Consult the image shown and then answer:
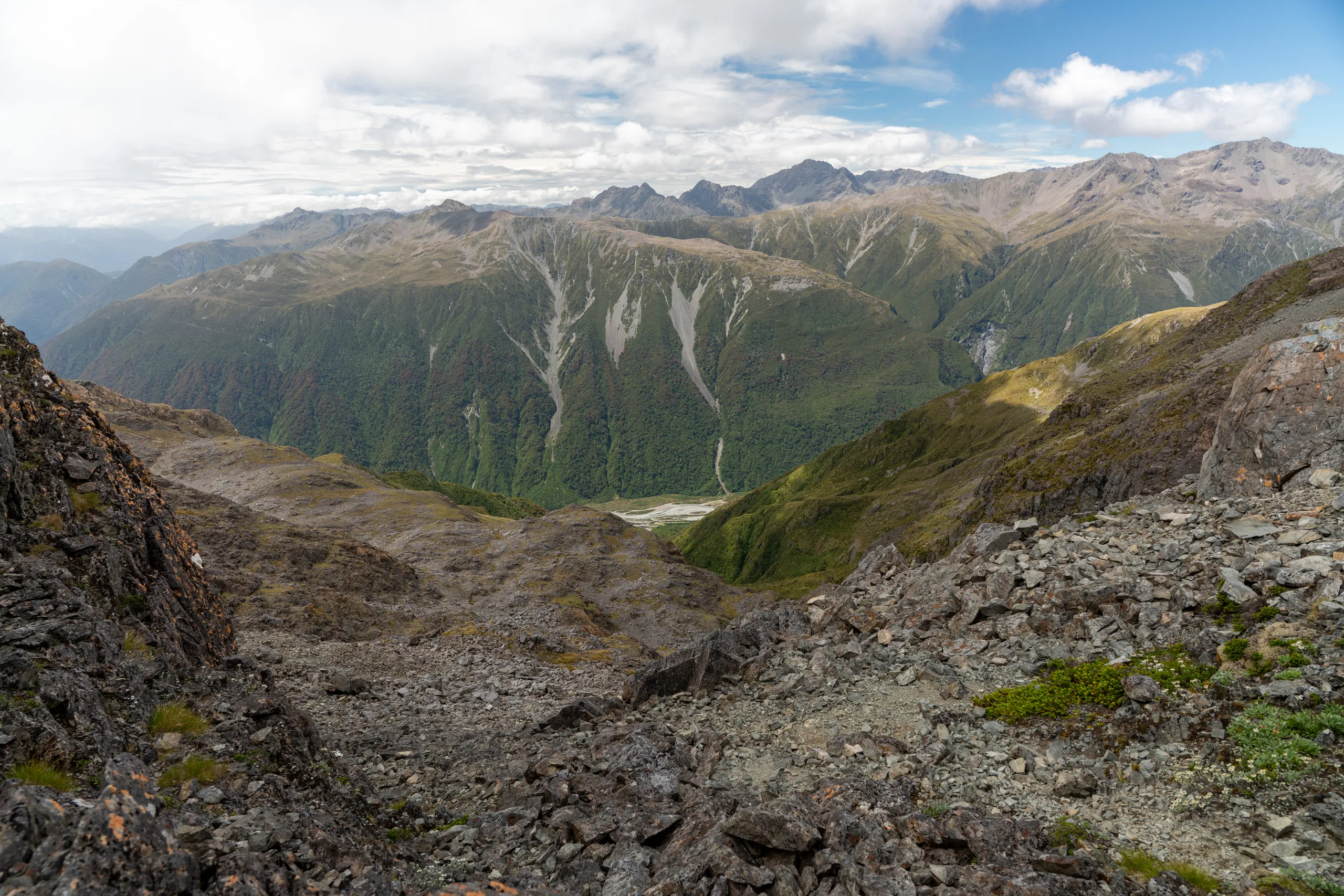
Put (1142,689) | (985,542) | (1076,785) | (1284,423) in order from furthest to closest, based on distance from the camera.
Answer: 1. (985,542)
2. (1284,423)
3. (1142,689)
4. (1076,785)

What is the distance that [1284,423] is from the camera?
23781 millimetres

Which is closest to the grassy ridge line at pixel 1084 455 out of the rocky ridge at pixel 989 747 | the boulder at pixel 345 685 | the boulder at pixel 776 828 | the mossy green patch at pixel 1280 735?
the rocky ridge at pixel 989 747

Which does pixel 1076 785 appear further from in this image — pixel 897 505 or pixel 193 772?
pixel 897 505

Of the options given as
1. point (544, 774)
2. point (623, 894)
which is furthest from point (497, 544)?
point (623, 894)

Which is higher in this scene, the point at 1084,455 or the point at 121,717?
the point at 121,717

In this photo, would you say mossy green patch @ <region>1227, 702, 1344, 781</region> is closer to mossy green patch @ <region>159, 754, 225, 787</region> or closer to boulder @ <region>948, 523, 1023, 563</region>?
boulder @ <region>948, 523, 1023, 563</region>

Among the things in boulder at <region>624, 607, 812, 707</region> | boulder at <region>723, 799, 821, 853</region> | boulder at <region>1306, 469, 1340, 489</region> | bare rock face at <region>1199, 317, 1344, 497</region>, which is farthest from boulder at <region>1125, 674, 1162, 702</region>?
boulder at <region>624, 607, 812, 707</region>

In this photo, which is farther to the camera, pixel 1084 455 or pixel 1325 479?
pixel 1084 455

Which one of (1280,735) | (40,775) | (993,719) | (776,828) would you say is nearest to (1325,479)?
(1280,735)

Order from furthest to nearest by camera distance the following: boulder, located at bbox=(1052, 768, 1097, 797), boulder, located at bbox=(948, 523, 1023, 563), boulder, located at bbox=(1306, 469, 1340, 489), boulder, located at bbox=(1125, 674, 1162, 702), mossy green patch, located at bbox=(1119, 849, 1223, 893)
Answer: boulder, located at bbox=(948, 523, 1023, 563) → boulder, located at bbox=(1306, 469, 1340, 489) → boulder, located at bbox=(1125, 674, 1162, 702) → boulder, located at bbox=(1052, 768, 1097, 797) → mossy green patch, located at bbox=(1119, 849, 1223, 893)

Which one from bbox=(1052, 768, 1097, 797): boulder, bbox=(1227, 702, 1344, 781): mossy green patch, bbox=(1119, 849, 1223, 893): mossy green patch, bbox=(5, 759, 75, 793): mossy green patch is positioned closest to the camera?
bbox=(1119, 849, 1223, 893): mossy green patch

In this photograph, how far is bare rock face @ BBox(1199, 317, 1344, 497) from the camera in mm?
21359

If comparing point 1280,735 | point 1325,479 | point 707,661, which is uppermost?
point 1325,479

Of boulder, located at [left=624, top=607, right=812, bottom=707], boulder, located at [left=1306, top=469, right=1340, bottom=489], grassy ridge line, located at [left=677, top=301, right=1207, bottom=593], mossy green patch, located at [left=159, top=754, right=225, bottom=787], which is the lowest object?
grassy ridge line, located at [left=677, top=301, right=1207, bottom=593]
